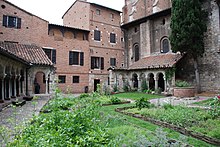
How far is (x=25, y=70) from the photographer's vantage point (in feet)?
51.9

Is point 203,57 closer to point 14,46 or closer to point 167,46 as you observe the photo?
point 167,46

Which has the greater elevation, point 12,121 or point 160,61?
point 160,61

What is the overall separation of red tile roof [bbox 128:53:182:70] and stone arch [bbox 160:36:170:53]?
46.2 inches

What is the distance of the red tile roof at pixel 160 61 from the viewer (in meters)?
18.7

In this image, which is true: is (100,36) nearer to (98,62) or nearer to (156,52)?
(98,62)

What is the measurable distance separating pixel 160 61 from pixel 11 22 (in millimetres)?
17894

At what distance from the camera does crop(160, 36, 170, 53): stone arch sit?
22.7 m

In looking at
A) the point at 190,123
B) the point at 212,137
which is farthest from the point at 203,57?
the point at 212,137

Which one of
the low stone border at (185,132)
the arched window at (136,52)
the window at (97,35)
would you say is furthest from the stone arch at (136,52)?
the low stone border at (185,132)

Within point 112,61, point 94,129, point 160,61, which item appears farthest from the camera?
point 112,61

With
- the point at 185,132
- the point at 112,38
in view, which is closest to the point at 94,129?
the point at 185,132

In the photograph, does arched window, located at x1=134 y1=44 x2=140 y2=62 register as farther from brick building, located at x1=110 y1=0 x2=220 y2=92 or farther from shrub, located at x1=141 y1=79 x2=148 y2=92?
shrub, located at x1=141 y1=79 x2=148 y2=92

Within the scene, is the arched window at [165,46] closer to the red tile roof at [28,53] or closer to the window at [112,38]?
the window at [112,38]

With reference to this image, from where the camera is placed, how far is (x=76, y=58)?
958 inches
